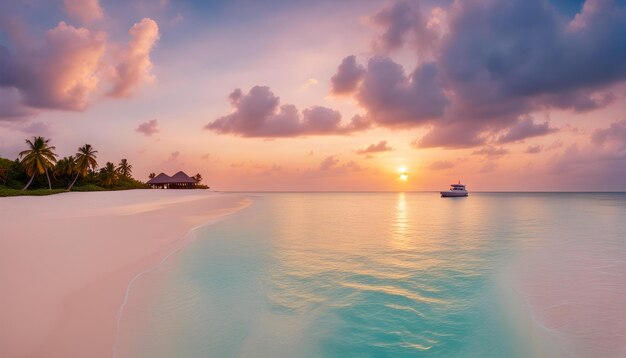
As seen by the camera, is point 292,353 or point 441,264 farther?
point 441,264

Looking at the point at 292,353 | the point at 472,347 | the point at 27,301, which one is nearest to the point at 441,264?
the point at 472,347

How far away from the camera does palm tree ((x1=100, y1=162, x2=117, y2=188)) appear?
209 feet

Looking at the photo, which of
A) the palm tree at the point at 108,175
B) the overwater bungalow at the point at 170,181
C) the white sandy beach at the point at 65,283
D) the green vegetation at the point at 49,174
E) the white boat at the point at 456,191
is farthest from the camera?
the white boat at the point at 456,191

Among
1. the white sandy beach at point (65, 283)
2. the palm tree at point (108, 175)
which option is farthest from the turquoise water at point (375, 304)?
the palm tree at point (108, 175)

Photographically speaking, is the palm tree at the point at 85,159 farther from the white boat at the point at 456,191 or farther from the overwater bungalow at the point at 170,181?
the white boat at the point at 456,191

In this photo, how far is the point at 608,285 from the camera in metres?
10.0

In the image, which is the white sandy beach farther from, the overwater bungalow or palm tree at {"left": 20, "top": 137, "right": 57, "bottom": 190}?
the overwater bungalow

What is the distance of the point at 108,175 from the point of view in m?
64.1

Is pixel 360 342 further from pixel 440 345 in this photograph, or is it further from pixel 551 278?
pixel 551 278

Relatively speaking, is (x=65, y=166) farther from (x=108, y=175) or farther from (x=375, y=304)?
(x=375, y=304)

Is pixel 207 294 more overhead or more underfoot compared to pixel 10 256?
more underfoot

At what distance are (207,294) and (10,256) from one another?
6.50m

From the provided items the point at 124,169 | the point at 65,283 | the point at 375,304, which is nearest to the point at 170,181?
the point at 124,169

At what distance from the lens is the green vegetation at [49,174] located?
44969 mm
